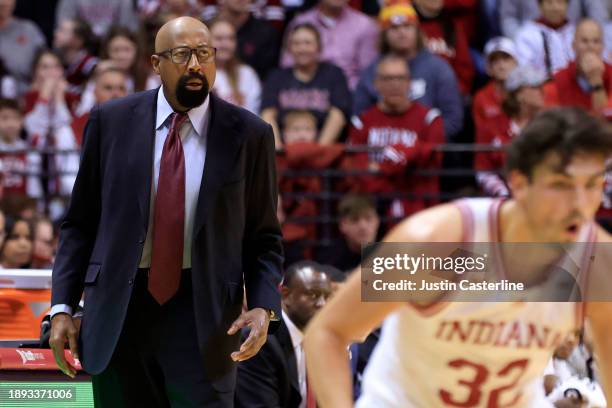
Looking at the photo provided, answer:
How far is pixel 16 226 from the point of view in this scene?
30.5ft

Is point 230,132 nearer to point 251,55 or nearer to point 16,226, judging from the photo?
point 16,226

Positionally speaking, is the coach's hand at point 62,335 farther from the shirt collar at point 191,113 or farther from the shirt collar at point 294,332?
the shirt collar at point 294,332

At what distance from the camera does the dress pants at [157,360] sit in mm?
4305

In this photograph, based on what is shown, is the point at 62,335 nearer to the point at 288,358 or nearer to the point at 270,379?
the point at 270,379

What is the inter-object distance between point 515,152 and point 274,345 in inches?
130

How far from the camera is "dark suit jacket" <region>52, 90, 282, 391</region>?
4.32 m

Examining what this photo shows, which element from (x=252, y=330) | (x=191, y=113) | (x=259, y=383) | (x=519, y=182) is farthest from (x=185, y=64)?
(x=259, y=383)

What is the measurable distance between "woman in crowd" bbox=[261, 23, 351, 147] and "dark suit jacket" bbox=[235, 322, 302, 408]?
424 centimetres

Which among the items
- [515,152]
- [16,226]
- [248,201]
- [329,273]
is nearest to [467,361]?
[515,152]

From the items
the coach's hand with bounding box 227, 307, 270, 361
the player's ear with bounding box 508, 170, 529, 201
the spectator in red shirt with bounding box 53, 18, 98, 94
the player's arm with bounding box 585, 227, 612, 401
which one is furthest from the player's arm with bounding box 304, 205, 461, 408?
the spectator in red shirt with bounding box 53, 18, 98, 94

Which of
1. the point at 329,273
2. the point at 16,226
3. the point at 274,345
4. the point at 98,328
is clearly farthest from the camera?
the point at 16,226

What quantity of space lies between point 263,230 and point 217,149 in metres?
0.37

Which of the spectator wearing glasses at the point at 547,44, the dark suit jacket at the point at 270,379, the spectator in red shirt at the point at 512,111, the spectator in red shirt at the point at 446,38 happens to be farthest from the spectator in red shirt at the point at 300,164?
the dark suit jacket at the point at 270,379

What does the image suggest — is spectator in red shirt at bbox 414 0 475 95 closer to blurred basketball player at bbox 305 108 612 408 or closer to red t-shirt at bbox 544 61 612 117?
red t-shirt at bbox 544 61 612 117
